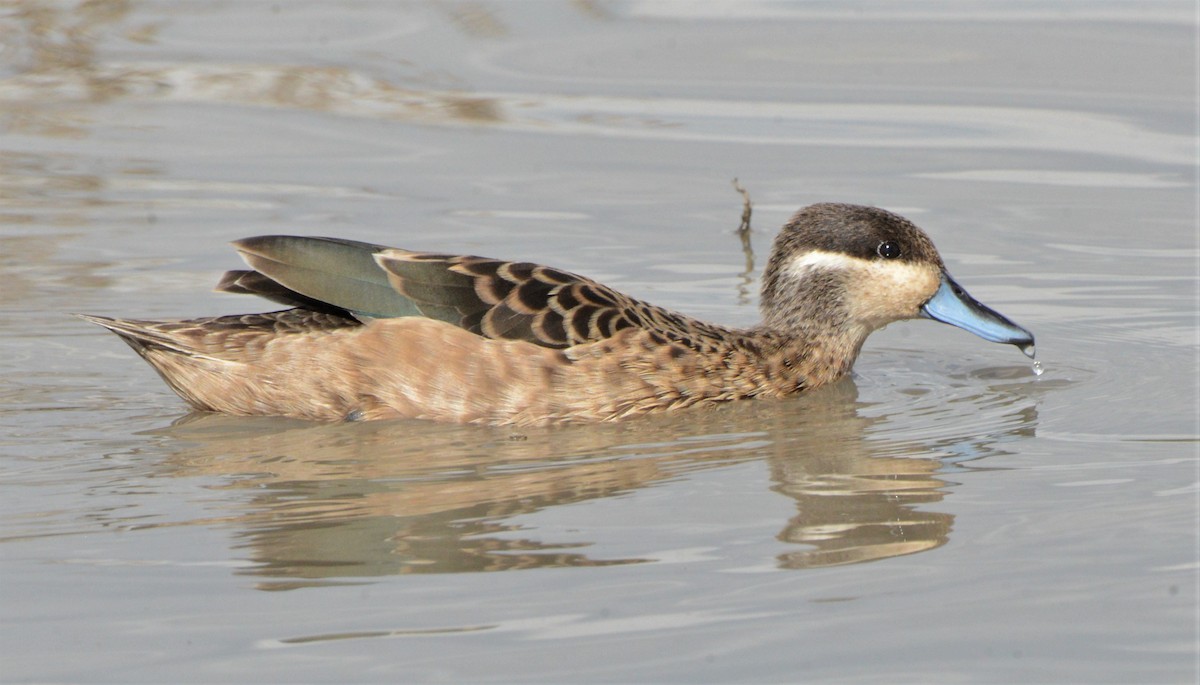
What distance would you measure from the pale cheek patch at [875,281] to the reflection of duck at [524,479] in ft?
1.54

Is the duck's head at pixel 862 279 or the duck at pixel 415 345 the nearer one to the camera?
the duck at pixel 415 345

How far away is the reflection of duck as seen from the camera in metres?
5.88

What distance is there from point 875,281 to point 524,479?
2531 mm

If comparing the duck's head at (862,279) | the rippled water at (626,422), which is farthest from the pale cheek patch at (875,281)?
the rippled water at (626,422)

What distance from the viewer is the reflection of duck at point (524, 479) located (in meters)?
5.88

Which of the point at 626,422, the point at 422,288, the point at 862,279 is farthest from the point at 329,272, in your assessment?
the point at 862,279

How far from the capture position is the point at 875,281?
866 cm

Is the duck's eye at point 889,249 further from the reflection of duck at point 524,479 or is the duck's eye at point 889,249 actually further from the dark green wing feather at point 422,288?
the dark green wing feather at point 422,288

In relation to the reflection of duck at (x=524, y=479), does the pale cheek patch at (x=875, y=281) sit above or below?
above

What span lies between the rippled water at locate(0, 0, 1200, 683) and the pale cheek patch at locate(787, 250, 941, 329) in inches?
15.4

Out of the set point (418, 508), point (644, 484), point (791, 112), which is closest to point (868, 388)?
point (644, 484)

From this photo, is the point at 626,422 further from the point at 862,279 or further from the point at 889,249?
the point at 889,249

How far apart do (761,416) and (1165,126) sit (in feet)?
20.4

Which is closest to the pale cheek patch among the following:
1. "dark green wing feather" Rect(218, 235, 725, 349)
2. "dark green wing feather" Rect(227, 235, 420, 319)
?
"dark green wing feather" Rect(218, 235, 725, 349)
